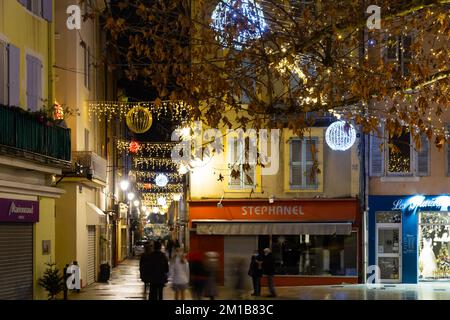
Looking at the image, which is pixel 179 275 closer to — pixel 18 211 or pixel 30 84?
pixel 18 211

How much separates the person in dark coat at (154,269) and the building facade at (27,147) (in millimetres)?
3838

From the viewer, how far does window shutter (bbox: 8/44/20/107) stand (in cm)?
1978

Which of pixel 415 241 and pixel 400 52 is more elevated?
pixel 400 52

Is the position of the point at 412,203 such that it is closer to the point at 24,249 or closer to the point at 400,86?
the point at 24,249

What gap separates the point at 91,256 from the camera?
31688 mm

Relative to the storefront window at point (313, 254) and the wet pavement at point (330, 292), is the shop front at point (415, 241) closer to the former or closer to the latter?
the wet pavement at point (330, 292)

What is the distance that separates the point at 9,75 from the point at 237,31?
8713mm

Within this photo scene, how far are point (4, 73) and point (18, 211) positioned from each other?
3.54 m

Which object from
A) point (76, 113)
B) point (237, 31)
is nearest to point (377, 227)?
point (76, 113)

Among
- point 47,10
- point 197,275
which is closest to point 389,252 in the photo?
point 197,275

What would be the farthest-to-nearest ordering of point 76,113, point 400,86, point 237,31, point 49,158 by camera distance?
point 76,113, point 49,158, point 237,31, point 400,86

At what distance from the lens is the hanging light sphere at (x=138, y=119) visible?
28.5 meters

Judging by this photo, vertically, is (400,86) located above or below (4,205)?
above

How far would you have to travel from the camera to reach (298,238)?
2947cm
